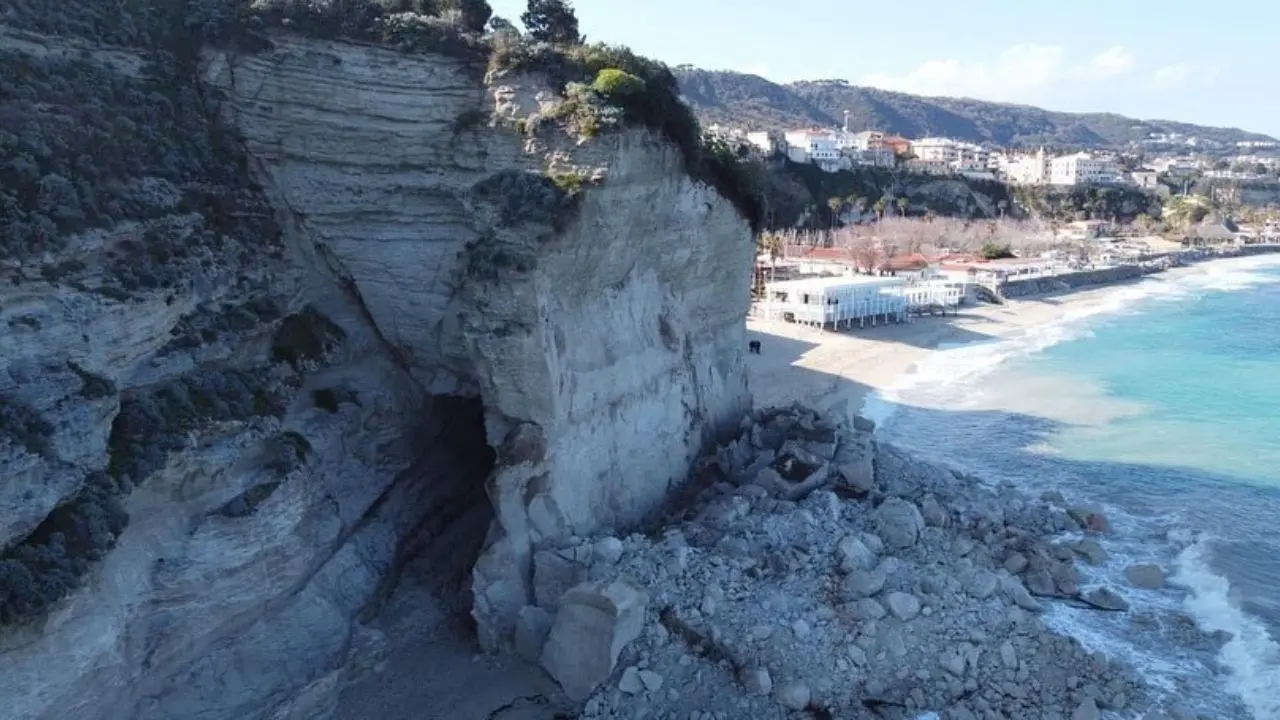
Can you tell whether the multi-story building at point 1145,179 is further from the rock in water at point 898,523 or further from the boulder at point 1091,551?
the rock in water at point 898,523

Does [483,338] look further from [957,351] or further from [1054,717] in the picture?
[957,351]

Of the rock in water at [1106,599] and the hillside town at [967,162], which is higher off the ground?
the hillside town at [967,162]

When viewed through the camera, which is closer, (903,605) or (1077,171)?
(903,605)

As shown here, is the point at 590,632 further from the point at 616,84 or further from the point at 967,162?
the point at 967,162

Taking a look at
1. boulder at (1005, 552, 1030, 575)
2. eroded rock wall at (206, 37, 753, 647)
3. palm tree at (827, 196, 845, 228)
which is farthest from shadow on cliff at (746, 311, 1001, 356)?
palm tree at (827, 196, 845, 228)

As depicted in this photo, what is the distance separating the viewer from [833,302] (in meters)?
52.0

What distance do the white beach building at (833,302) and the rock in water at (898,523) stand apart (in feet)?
107

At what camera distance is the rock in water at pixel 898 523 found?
742 inches

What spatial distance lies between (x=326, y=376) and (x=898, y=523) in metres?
11.7

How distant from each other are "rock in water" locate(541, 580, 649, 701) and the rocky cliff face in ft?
4.77

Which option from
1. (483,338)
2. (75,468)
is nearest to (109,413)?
(75,468)

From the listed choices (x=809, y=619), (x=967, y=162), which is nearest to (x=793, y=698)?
(x=809, y=619)

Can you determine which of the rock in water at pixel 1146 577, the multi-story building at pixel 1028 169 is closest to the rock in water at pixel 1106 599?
the rock in water at pixel 1146 577

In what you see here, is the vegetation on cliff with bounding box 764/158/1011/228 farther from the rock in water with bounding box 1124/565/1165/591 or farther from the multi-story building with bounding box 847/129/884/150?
the rock in water with bounding box 1124/565/1165/591
